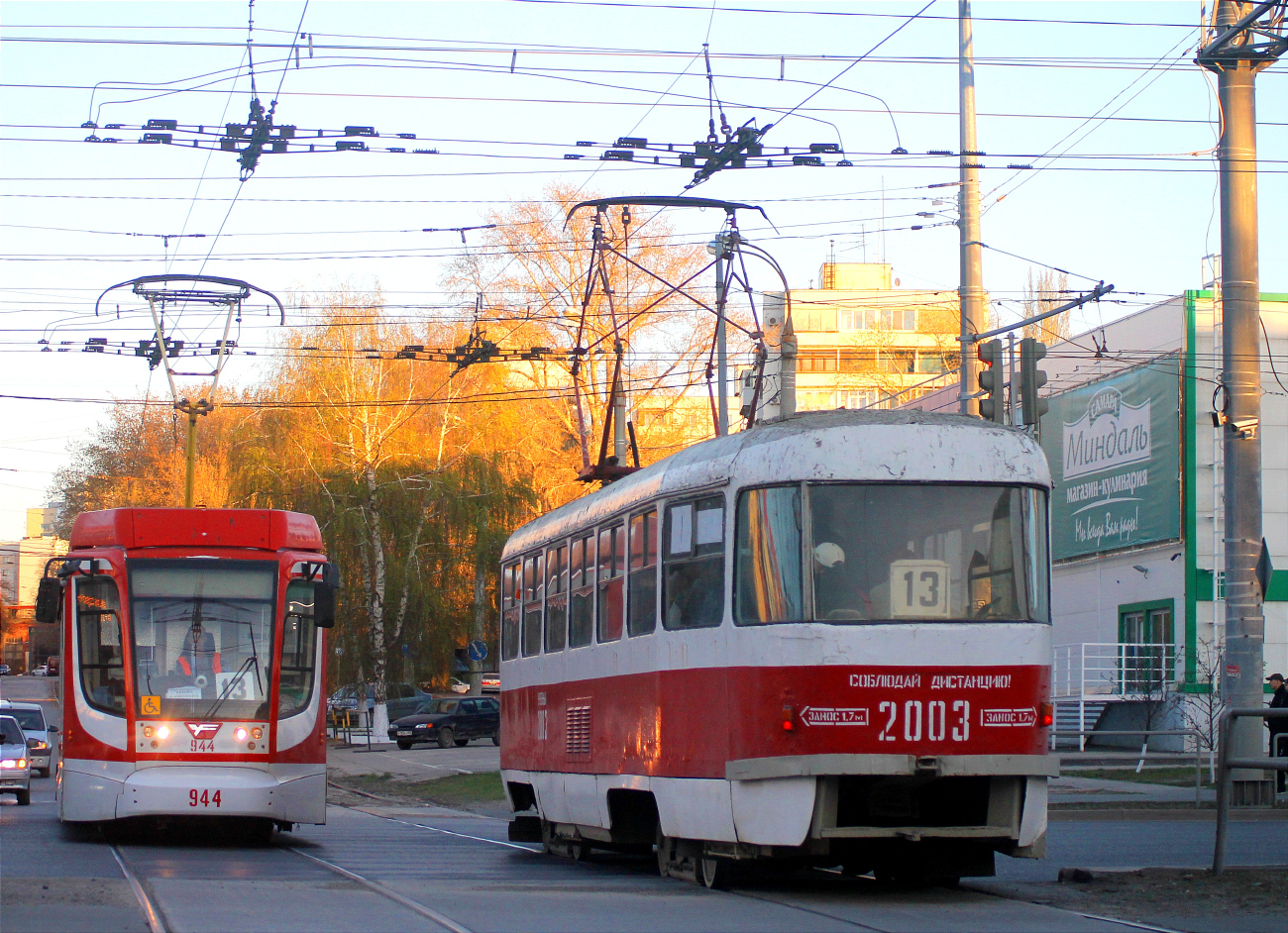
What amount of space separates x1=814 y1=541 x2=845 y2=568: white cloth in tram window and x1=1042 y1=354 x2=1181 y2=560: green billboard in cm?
2044

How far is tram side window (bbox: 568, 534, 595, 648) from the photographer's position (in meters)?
13.8

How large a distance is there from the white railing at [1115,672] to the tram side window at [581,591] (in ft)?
62.2

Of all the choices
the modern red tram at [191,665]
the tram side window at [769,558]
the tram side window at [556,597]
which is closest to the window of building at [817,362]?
the modern red tram at [191,665]

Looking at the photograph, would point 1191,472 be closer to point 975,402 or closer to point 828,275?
point 975,402

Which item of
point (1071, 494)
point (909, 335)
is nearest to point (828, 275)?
point (909, 335)

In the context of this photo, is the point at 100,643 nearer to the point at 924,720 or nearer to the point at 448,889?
the point at 448,889

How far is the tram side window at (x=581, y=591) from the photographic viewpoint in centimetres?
1384

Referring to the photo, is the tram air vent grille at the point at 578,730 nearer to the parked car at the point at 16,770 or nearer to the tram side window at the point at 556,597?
the tram side window at the point at 556,597

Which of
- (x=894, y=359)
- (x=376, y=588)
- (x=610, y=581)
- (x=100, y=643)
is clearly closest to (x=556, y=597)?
(x=610, y=581)

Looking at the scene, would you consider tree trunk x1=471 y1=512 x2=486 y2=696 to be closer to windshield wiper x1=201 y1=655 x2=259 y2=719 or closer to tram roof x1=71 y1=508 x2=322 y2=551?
tram roof x1=71 y1=508 x2=322 y2=551

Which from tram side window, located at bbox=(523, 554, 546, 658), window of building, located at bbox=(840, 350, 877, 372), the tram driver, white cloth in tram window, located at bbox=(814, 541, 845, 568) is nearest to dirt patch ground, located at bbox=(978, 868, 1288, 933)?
white cloth in tram window, located at bbox=(814, 541, 845, 568)

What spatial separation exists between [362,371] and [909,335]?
152 feet

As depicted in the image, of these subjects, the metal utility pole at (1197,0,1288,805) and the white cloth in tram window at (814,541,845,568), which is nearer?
the white cloth in tram window at (814,541,845,568)

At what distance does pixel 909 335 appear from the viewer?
86.7 m
